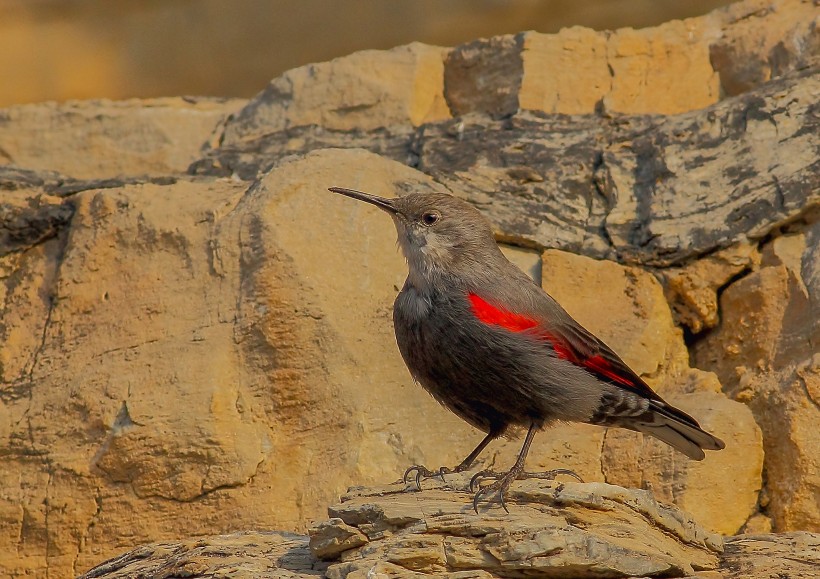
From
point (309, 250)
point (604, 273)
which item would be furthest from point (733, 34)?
point (309, 250)

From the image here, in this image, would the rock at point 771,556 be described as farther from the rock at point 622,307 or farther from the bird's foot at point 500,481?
the rock at point 622,307

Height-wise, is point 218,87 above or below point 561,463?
above

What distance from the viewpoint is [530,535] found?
462 cm

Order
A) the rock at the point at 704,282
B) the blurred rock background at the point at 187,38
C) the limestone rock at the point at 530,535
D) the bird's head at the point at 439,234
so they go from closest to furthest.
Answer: the limestone rock at the point at 530,535
the bird's head at the point at 439,234
the rock at the point at 704,282
the blurred rock background at the point at 187,38

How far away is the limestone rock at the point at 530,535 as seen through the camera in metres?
4.61

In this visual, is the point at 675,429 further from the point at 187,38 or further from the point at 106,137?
the point at 187,38

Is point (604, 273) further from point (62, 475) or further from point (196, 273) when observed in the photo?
point (62, 475)

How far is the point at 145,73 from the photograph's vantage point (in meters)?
11.9

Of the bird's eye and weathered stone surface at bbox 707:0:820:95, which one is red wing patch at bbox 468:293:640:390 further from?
weathered stone surface at bbox 707:0:820:95

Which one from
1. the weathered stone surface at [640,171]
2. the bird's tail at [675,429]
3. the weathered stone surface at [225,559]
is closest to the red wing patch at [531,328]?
the bird's tail at [675,429]

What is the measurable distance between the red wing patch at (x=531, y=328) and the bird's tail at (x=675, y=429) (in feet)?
0.83

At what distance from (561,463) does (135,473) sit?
223 cm

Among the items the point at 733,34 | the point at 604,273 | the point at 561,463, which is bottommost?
the point at 561,463

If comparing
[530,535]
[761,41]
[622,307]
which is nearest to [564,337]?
[530,535]
